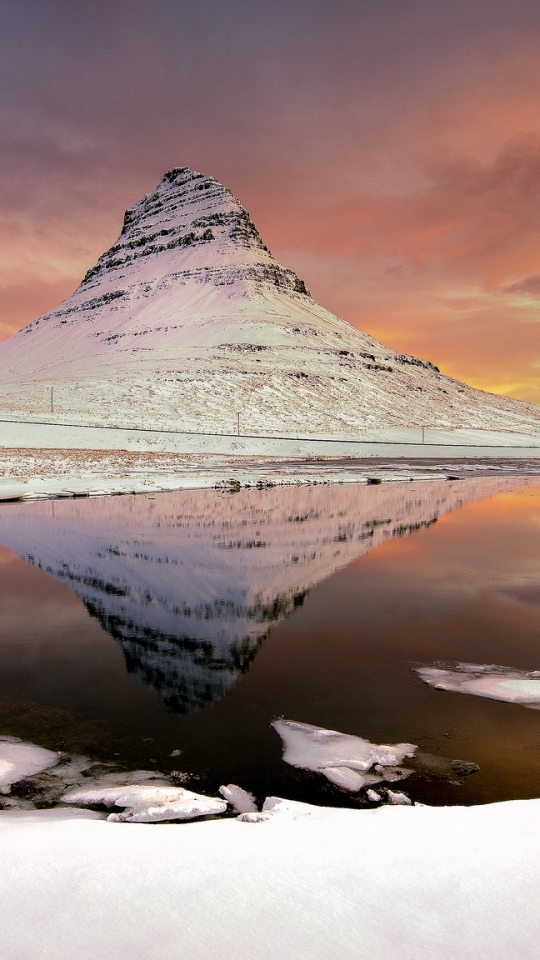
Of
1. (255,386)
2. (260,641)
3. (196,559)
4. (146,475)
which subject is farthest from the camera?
(255,386)

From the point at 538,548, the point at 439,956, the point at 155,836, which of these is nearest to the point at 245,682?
Result: the point at 155,836

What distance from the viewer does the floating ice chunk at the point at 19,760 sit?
507cm

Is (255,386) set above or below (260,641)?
above

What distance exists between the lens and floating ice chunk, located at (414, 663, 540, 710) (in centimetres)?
671

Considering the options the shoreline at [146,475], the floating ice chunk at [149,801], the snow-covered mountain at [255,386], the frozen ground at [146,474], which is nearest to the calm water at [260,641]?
the floating ice chunk at [149,801]

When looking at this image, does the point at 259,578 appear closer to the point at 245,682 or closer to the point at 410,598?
the point at 410,598

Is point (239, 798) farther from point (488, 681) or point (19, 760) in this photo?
point (488, 681)

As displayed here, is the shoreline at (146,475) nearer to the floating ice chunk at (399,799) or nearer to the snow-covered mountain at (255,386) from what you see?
the floating ice chunk at (399,799)

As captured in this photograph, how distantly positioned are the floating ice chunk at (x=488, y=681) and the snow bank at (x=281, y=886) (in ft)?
8.04

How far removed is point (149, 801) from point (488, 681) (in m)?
4.30

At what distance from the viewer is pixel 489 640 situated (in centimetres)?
870

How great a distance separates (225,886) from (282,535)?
1381 centimetres

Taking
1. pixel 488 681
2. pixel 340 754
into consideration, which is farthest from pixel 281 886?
pixel 488 681

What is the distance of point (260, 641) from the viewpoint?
855cm
